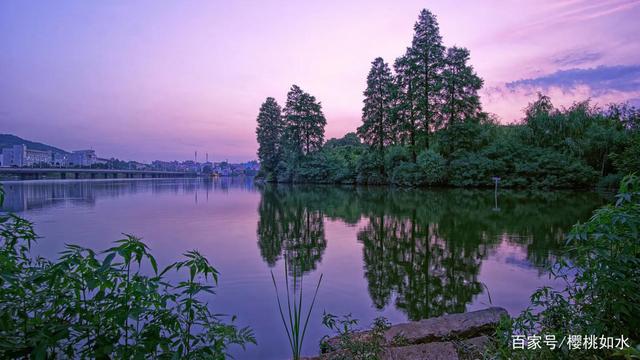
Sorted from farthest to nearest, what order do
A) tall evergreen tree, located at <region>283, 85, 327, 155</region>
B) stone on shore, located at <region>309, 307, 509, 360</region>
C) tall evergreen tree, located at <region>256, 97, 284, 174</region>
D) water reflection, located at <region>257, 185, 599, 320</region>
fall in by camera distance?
tall evergreen tree, located at <region>256, 97, 284, 174</region>, tall evergreen tree, located at <region>283, 85, 327, 155</region>, water reflection, located at <region>257, 185, 599, 320</region>, stone on shore, located at <region>309, 307, 509, 360</region>

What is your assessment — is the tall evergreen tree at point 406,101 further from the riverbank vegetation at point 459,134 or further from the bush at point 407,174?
the bush at point 407,174

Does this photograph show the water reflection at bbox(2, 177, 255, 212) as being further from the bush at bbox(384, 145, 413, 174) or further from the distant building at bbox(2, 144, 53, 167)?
the distant building at bbox(2, 144, 53, 167)

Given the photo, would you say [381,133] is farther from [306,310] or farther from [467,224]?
[306,310]

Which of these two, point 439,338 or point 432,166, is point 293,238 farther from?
point 432,166

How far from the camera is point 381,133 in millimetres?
40062

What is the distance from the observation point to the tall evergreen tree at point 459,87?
111 ft

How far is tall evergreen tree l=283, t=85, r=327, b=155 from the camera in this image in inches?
1885

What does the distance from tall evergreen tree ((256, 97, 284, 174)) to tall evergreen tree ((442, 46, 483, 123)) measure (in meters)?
29.2

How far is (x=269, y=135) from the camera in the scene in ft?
186

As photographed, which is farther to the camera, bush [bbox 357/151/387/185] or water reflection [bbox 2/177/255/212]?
bush [bbox 357/151/387/185]

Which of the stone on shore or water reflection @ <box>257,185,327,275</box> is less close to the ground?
the stone on shore

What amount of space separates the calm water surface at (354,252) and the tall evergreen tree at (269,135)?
4120cm

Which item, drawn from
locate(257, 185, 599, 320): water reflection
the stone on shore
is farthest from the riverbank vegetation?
the stone on shore

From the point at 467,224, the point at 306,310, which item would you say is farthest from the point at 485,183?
the point at 306,310
